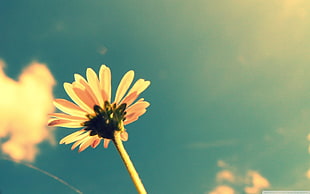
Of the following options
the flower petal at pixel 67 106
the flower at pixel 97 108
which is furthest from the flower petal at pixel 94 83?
the flower petal at pixel 67 106

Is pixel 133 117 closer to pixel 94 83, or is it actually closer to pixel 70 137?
pixel 94 83

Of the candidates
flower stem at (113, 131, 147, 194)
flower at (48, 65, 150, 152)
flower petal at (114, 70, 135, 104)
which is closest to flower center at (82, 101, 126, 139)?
flower at (48, 65, 150, 152)

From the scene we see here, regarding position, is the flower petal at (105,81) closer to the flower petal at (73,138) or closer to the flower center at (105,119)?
the flower center at (105,119)

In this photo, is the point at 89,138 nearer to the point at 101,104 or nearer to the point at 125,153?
the point at 101,104

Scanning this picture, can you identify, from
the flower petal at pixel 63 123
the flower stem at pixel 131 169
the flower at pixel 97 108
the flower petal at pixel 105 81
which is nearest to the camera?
the flower stem at pixel 131 169

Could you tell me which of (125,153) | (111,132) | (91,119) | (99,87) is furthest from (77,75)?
(125,153)

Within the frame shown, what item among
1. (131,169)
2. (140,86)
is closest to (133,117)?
(140,86)

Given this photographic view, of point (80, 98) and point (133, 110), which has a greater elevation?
point (80, 98)

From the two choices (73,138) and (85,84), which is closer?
(85,84)
